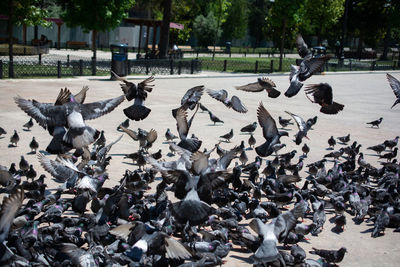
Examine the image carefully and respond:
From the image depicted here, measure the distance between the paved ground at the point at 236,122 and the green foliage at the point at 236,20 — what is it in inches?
1609

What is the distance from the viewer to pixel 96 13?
28.9 m

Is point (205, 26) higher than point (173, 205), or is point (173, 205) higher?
point (205, 26)

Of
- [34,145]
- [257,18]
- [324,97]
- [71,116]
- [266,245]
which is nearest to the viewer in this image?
[266,245]

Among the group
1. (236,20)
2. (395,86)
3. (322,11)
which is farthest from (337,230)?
(236,20)

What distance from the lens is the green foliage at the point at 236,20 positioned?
66200 millimetres

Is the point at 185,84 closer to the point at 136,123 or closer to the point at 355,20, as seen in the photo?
the point at 136,123

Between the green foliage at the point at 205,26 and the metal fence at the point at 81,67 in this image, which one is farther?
the green foliage at the point at 205,26

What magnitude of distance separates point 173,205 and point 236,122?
10.00 meters

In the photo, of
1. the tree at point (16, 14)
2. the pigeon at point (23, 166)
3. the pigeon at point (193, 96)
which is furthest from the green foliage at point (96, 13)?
the pigeon at point (23, 166)

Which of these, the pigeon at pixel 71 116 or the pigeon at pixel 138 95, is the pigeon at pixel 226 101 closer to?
the pigeon at pixel 138 95

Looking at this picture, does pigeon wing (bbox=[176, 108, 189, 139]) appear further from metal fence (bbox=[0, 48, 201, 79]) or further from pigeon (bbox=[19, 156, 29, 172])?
metal fence (bbox=[0, 48, 201, 79])

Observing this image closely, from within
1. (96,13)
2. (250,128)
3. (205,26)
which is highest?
(205,26)

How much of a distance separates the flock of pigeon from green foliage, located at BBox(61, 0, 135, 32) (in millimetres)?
21570

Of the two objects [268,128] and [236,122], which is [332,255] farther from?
[236,122]
